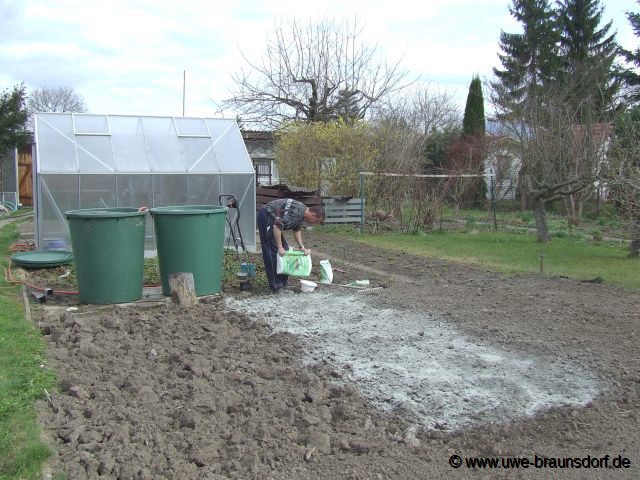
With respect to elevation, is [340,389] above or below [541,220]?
below

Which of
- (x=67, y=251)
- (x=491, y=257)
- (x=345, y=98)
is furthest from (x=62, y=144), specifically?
(x=345, y=98)

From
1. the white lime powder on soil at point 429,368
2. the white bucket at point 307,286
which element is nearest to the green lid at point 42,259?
the white bucket at point 307,286

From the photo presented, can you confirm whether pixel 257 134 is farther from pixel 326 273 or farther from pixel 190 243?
pixel 190 243

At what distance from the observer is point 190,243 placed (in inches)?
325

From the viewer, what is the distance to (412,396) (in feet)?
15.4

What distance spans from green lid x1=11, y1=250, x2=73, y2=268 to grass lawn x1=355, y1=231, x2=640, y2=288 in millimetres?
7314

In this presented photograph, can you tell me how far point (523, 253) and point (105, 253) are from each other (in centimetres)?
919

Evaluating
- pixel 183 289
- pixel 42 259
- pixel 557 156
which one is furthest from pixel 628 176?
pixel 42 259

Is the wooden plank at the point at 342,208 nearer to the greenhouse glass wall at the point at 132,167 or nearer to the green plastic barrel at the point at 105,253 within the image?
the greenhouse glass wall at the point at 132,167

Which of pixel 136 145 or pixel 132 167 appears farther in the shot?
pixel 136 145

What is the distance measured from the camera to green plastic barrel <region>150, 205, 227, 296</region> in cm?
822

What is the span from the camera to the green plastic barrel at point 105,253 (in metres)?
7.82

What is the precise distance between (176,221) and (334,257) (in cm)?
535

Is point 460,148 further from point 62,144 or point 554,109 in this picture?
point 62,144
